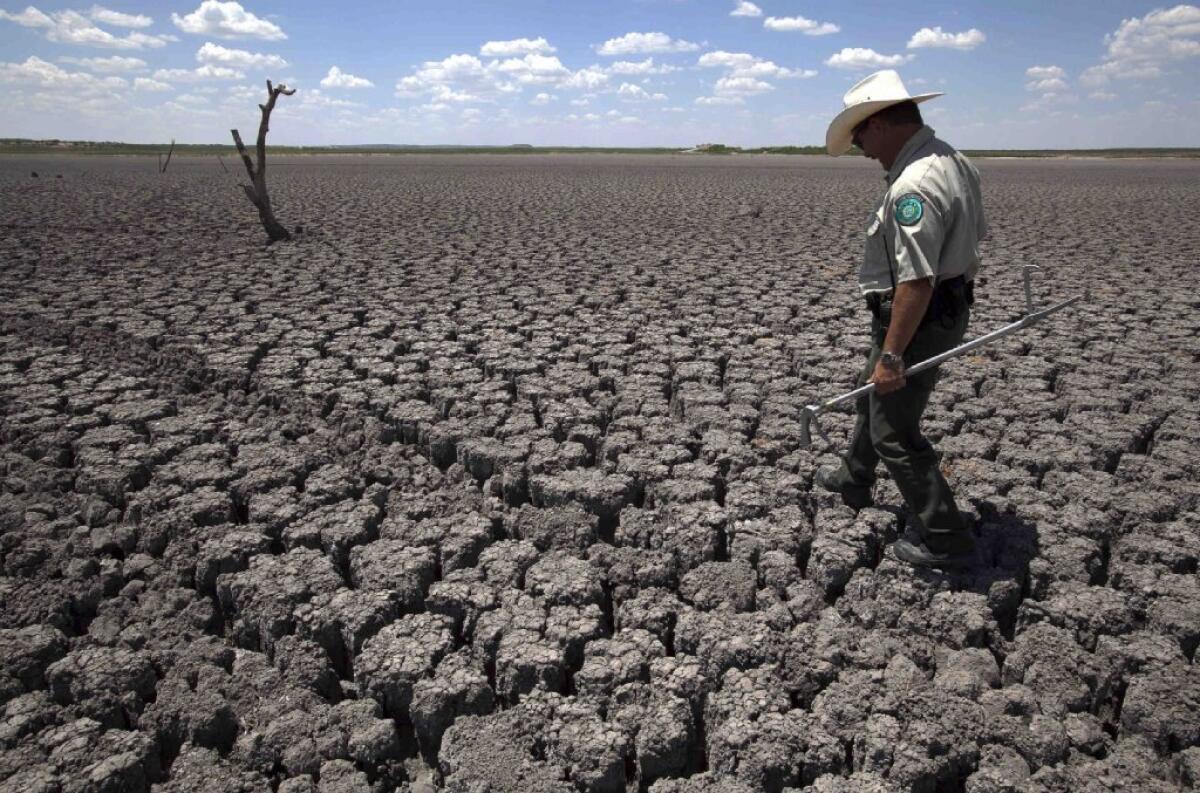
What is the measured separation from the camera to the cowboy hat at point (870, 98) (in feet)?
8.11

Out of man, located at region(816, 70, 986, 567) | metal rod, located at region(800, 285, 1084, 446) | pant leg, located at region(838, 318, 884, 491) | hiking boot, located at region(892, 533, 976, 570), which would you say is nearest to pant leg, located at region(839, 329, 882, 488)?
pant leg, located at region(838, 318, 884, 491)

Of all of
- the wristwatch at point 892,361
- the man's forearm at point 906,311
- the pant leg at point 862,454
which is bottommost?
the pant leg at point 862,454

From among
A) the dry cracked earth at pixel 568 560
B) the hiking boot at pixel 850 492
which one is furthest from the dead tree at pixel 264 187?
Result: the hiking boot at pixel 850 492

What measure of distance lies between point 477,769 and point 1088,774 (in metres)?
1.54

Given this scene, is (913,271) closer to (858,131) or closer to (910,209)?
(910,209)

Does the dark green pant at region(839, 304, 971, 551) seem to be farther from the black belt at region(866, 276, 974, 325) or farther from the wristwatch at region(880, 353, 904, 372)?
the wristwatch at region(880, 353, 904, 372)

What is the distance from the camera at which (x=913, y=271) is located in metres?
2.40

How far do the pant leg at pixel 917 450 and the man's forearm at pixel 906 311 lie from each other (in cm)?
18

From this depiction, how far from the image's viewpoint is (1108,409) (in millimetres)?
4289

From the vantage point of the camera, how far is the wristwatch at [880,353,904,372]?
99.4 inches

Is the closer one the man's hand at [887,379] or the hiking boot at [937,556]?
the man's hand at [887,379]

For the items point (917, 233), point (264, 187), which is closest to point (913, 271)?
point (917, 233)

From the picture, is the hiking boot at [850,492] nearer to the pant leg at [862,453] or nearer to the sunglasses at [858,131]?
the pant leg at [862,453]

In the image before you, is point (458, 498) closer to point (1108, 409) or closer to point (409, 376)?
point (409, 376)
